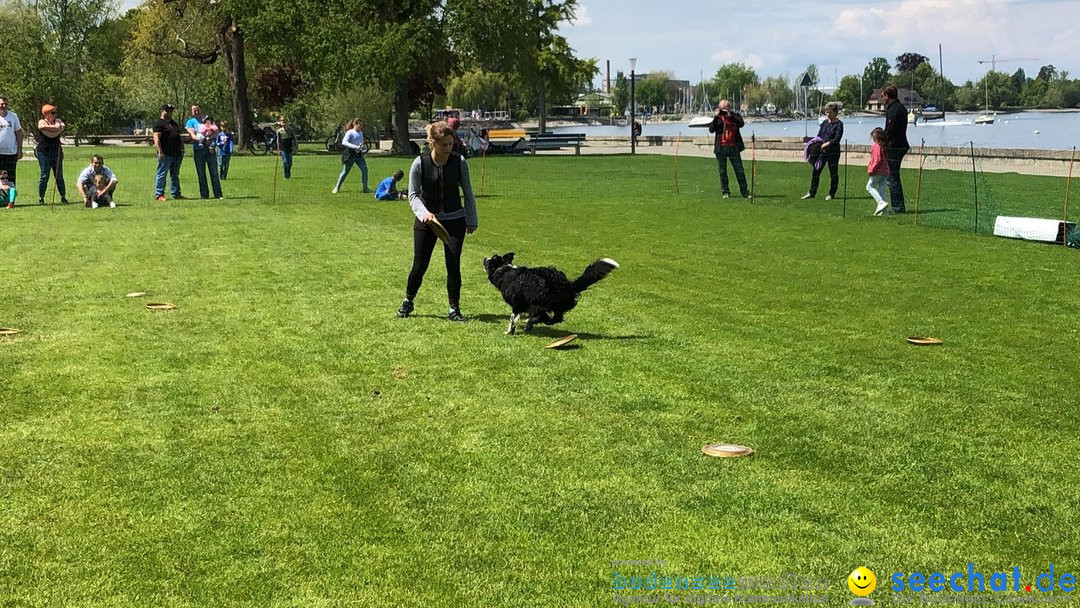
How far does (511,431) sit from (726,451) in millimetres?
1263

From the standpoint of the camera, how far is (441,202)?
30.4 feet

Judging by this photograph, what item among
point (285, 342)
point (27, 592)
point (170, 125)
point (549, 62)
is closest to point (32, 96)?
point (549, 62)

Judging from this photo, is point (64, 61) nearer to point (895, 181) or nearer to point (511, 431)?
point (895, 181)

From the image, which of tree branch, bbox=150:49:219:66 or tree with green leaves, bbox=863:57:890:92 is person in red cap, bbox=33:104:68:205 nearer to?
tree branch, bbox=150:49:219:66

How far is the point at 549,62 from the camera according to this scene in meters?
62.5

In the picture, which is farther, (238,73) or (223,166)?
(238,73)

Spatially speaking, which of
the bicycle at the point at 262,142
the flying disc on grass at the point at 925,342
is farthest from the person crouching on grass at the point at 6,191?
the bicycle at the point at 262,142

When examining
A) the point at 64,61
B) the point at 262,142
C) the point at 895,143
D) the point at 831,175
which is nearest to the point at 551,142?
the point at 262,142

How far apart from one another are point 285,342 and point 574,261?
18.6 ft

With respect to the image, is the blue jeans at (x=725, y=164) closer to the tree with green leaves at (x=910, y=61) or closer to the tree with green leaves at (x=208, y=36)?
the tree with green leaves at (x=208, y=36)

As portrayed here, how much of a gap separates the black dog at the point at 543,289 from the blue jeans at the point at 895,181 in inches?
463

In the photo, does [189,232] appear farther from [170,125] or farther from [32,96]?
[32,96]

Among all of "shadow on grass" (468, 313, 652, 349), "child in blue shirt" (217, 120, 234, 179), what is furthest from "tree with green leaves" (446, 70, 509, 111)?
"shadow on grass" (468, 313, 652, 349)

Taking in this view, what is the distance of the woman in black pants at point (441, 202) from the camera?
909cm
